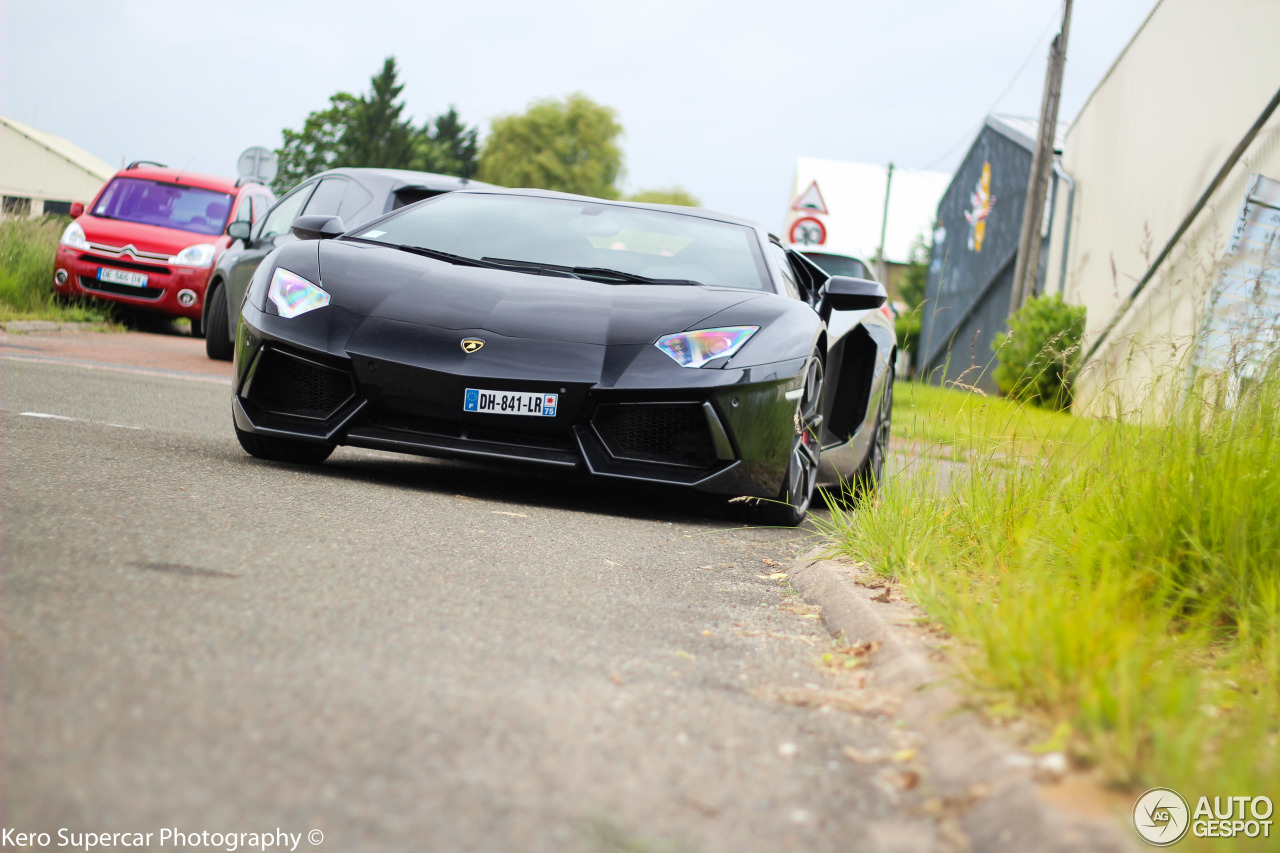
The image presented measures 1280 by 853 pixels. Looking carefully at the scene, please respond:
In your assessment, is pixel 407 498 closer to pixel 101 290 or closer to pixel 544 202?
pixel 544 202

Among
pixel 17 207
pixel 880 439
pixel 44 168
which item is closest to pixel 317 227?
pixel 880 439

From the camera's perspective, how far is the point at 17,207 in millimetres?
14578

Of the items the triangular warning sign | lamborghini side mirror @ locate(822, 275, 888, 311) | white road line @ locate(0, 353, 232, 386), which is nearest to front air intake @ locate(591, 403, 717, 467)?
lamborghini side mirror @ locate(822, 275, 888, 311)

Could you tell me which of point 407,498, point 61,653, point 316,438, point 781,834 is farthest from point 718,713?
point 316,438

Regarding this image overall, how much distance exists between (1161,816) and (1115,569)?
1.31 m

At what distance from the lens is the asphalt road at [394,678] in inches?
66.9

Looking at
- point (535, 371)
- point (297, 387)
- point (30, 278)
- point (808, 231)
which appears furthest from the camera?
point (808, 231)

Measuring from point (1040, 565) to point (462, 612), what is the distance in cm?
152

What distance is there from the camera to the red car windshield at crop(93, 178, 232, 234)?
14164 millimetres

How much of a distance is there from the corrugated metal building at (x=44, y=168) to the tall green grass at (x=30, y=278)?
44421 millimetres

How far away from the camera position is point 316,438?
4.51 metres

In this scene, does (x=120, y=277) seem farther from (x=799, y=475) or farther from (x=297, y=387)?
(x=799, y=475)

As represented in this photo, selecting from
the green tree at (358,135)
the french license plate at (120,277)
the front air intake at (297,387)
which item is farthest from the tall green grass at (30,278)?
the green tree at (358,135)

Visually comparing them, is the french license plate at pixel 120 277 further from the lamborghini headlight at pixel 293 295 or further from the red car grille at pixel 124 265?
the lamborghini headlight at pixel 293 295
